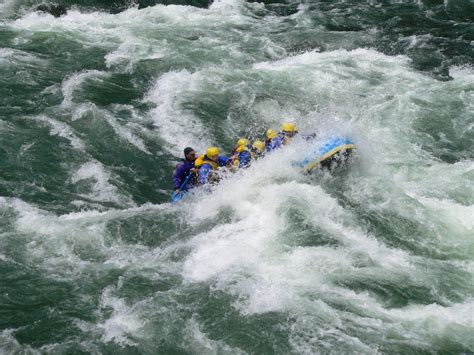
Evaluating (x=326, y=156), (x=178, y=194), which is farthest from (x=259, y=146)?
(x=178, y=194)

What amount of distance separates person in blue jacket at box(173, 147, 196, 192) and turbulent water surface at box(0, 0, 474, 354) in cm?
38

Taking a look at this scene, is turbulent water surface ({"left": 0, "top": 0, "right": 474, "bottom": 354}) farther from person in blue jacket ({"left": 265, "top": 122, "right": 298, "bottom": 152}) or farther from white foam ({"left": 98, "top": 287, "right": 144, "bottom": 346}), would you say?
person in blue jacket ({"left": 265, "top": 122, "right": 298, "bottom": 152})

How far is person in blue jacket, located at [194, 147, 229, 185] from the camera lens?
1048cm

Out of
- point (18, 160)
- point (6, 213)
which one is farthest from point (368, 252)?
point (18, 160)

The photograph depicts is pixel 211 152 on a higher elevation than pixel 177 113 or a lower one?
higher

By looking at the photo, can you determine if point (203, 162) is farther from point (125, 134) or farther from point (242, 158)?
point (125, 134)

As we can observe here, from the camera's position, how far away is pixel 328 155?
10.3m

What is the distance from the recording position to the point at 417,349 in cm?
715

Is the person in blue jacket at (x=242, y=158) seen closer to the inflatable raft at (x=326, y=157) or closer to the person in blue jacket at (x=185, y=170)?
the person in blue jacket at (x=185, y=170)

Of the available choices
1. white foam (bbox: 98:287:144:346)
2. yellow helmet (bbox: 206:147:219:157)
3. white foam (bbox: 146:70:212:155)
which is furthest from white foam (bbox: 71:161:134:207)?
white foam (bbox: 98:287:144:346)

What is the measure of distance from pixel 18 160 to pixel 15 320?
3927mm

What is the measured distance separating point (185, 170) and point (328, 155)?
2183 mm

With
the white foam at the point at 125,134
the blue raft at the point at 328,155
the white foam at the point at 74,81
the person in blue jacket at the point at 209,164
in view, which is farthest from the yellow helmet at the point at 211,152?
the white foam at the point at 74,81

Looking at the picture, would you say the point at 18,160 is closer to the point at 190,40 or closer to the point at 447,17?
the point at 190,40
